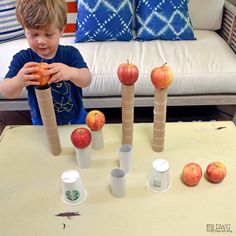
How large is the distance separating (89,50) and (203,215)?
3.73ft

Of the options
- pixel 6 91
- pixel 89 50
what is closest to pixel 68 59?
pixel 6 91

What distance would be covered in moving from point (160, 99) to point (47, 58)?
1.31 ft

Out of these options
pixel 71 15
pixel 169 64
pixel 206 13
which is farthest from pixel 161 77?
pixel 206 13

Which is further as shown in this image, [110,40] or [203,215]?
[110,40]

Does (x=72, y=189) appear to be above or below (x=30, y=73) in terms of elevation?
below

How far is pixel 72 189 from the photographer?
0.68m

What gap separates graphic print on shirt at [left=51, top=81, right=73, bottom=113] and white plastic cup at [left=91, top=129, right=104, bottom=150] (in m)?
0.21

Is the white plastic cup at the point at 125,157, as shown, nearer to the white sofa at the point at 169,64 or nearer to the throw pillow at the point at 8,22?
the white sofa at the point at 169,64

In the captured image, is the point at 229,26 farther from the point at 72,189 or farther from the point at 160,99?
the point at 72,189

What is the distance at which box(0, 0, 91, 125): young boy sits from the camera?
0.75 meters

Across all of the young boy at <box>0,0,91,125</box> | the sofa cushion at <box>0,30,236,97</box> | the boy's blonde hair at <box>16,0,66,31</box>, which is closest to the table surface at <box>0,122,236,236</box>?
the young boy at <box>0,0,91,125</box>

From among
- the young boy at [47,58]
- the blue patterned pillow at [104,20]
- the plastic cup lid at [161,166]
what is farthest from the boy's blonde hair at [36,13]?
the blue patterned pillow at [104,20]

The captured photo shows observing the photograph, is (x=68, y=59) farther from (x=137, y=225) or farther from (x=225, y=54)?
(x=225, y=54)

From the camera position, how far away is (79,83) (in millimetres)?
894
